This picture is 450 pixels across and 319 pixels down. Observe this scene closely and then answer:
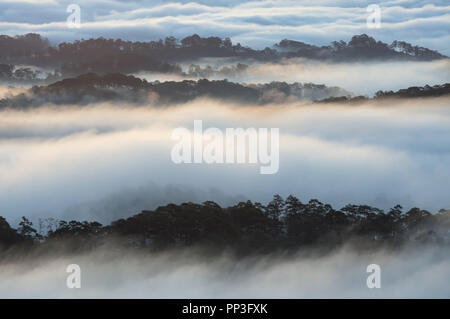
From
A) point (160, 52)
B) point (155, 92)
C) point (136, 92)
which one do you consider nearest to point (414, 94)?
point (155, 92)

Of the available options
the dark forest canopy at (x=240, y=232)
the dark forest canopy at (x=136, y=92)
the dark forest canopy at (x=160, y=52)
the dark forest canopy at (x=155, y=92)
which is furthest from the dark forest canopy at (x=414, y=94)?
the dark forest canopy at (x=240, y=232)

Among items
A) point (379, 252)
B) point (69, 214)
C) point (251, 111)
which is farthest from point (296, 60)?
point (379, 252)

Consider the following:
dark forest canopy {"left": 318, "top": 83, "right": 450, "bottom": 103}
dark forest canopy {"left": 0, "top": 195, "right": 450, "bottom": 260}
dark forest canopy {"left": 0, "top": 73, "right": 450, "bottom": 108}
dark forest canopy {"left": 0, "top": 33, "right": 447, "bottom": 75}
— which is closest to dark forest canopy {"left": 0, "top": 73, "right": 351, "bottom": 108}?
dark forest canopy {"left": 0, "top": 73, "right": 450, "bottom": 108}

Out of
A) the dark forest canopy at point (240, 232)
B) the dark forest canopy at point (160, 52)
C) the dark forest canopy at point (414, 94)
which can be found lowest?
the dark forest canopy at point (240, 232)

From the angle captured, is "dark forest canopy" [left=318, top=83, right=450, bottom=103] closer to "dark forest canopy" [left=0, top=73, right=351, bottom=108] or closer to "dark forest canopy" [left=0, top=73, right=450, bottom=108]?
"dark forest canopy" [left=0, top=73, right=450, bottom=108]

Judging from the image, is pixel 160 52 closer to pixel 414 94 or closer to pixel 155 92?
pixel 155 92

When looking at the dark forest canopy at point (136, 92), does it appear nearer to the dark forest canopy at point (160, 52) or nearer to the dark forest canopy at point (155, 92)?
the dark forest canopy at point (155, 92)
